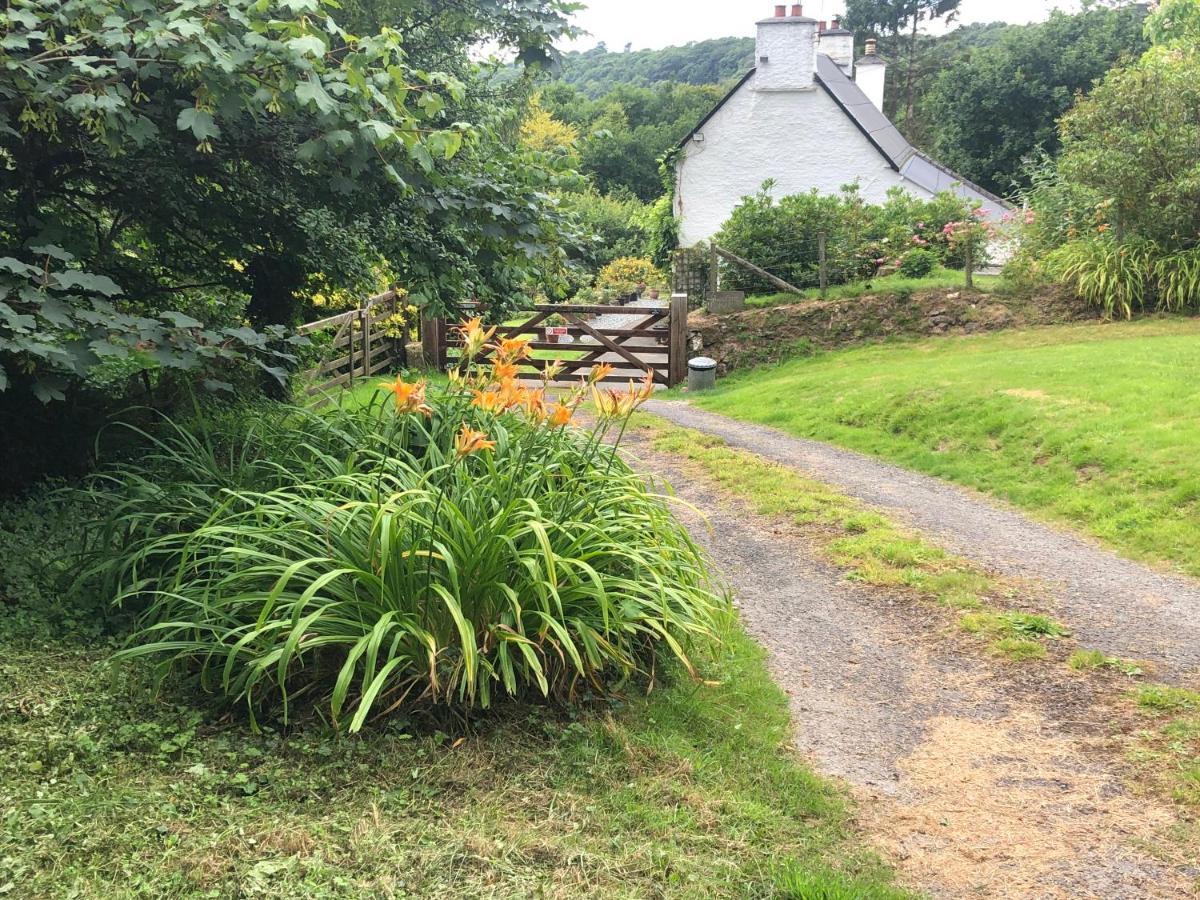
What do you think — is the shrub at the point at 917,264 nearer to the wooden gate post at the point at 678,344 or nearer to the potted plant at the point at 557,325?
the wooden gate post at the point at 678,344

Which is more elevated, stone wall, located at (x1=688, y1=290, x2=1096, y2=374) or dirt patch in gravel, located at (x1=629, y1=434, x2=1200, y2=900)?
stone wall, located at (x1=688, y1=290, x2=1096, y2=374)

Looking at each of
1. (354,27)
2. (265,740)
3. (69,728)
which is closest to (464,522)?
(265,740)

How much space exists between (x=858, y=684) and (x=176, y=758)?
2.95 metres

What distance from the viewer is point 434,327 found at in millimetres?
15742

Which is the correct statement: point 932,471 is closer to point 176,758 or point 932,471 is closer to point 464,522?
point 464,522

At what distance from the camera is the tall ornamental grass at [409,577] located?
321cm

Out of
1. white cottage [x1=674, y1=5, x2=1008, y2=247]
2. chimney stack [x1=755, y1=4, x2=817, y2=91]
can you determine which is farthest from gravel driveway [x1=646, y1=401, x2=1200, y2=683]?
chimney stack [x1=755, y1=4, x2=817, y2=91]

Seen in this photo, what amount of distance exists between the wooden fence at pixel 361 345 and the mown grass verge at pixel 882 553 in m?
5.47

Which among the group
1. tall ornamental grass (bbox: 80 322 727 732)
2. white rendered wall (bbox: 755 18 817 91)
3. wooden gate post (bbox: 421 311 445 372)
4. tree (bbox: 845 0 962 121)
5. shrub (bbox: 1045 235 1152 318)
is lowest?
wooden gate post (bbox: 421 311 445 372)

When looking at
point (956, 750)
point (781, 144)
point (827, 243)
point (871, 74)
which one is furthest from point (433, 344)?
point (871, 74)

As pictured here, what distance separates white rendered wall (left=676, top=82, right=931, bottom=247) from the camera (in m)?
24.4

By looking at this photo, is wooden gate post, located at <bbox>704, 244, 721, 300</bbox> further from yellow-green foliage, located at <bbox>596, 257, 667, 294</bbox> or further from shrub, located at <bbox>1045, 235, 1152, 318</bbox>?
yellow-green foliage, located at <bbox>596, 257, 667, 294</bbox>

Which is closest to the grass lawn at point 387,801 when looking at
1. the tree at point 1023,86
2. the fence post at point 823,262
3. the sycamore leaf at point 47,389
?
the sycamore leaf at point 47,389

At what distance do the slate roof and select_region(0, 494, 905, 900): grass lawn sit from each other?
933 inches
